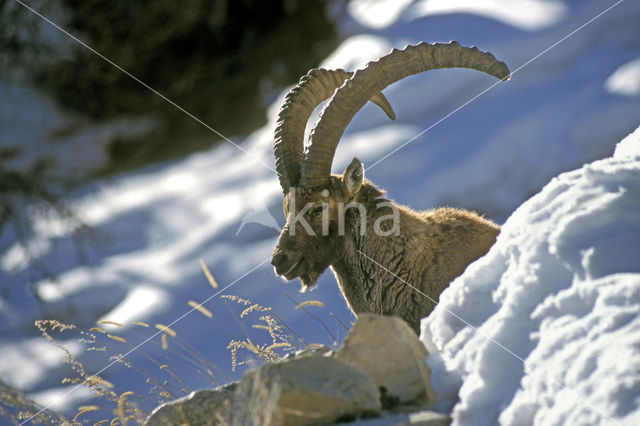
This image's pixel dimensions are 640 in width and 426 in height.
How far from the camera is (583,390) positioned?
2885 mm

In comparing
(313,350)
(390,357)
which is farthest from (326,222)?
(390,357)

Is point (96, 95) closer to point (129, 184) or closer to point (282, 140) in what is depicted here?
point (129, 184)

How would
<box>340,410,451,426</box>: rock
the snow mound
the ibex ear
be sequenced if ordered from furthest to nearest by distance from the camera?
the ibex ear, <box>340,410,451,426</box>: rock, the snow mound

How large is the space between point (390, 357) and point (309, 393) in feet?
2.13

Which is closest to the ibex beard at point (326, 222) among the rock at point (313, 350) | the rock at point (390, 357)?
the rock at point (313, 350)

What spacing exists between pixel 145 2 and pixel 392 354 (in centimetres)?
1732

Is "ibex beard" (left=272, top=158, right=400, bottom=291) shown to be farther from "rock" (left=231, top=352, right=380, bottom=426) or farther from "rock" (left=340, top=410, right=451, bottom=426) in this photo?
"rock" (left=340, top=410, right=451, bottom=426)

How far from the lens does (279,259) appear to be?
5918mm

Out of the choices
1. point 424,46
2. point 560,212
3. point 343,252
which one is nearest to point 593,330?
point 560,212

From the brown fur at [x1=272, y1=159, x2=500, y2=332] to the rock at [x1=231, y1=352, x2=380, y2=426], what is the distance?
2.60 meters

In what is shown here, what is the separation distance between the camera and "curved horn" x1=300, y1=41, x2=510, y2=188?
20.0 ft

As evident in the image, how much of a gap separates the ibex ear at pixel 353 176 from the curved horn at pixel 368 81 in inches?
7.5

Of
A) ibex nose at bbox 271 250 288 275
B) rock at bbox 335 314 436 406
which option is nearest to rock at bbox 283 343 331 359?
rock at bbox 335 314 436 406

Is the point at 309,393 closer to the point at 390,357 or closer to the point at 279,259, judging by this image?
the point at 390,357
